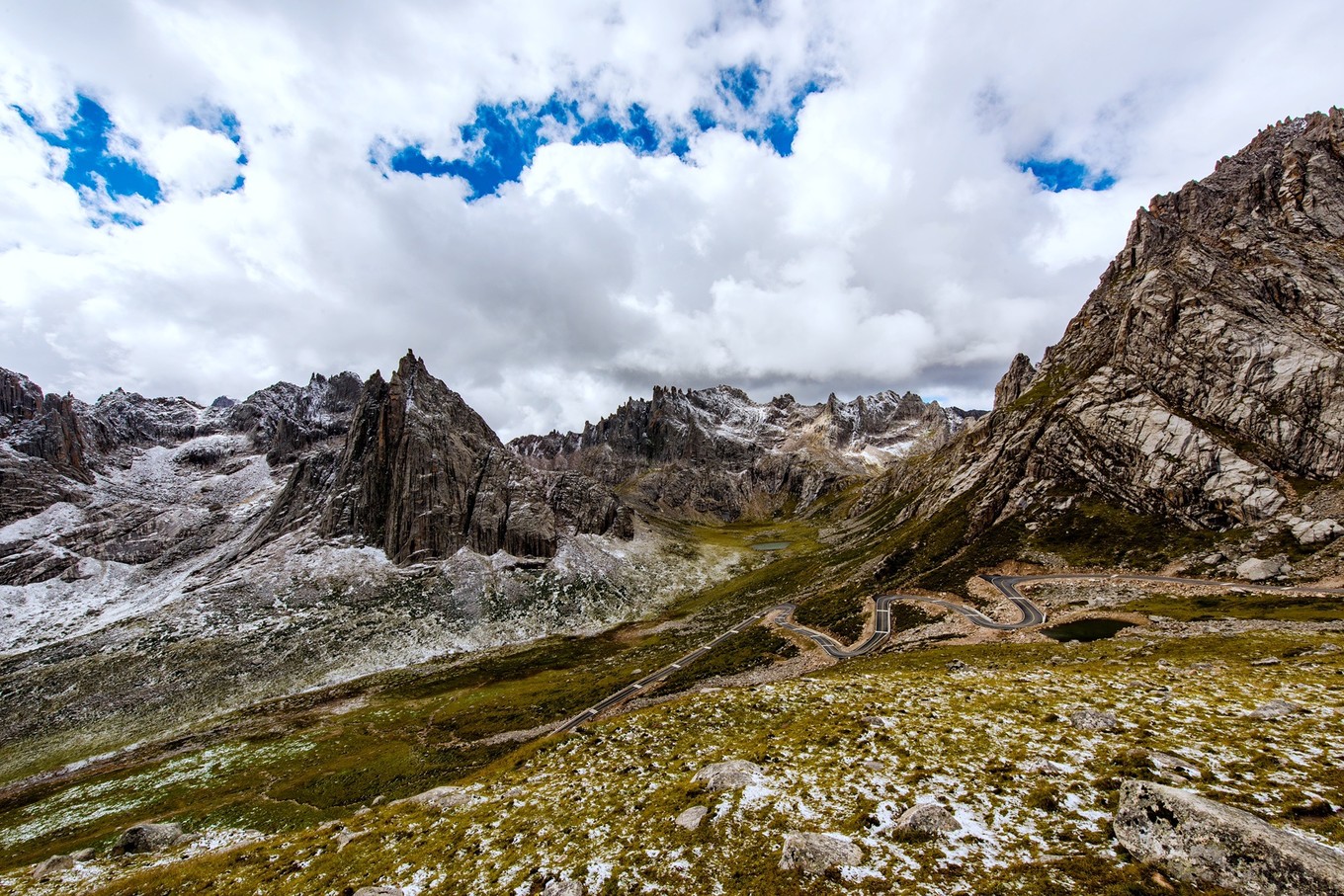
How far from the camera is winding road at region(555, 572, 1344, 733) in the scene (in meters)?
74.1

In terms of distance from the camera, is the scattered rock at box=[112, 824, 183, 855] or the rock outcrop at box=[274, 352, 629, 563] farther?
the rock outcrop at box=[274, 352, 629, 563]

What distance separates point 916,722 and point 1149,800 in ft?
55.8

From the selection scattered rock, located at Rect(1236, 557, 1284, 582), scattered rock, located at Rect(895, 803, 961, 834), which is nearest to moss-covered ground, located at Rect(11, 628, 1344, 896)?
scattered rock, located at Rect(895, 803, 961, 834)

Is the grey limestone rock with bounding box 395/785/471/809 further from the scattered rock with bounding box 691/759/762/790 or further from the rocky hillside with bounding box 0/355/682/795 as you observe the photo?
the rocky hillside with bounding box 0/355/682/795

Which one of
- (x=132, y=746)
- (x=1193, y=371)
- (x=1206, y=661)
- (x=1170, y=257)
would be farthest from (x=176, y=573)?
(x=1170, y=257)

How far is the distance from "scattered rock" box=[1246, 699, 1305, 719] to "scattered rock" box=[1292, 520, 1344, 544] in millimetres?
90525

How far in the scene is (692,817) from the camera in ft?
67.4

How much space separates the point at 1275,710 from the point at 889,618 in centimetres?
7325

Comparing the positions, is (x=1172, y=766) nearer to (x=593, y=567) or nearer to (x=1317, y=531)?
(x=1317, y=531)

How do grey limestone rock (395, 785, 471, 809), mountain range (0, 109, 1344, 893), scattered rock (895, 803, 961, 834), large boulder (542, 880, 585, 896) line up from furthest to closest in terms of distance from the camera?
mountain range (0, 109, 1344, 893) < grey limestone rock (395, 785, 471, 809) < large boulder (542, 880, 585, 896) < scattered rock (895, 803, 961, 834)

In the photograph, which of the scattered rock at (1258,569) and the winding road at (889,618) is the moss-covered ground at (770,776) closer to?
the winding road at (889,618)

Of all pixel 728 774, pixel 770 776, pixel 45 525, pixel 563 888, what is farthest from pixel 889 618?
pixel 45 525

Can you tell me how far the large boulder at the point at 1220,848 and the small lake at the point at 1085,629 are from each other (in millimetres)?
64679

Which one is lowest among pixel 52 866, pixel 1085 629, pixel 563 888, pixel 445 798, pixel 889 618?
pixel 52 866
